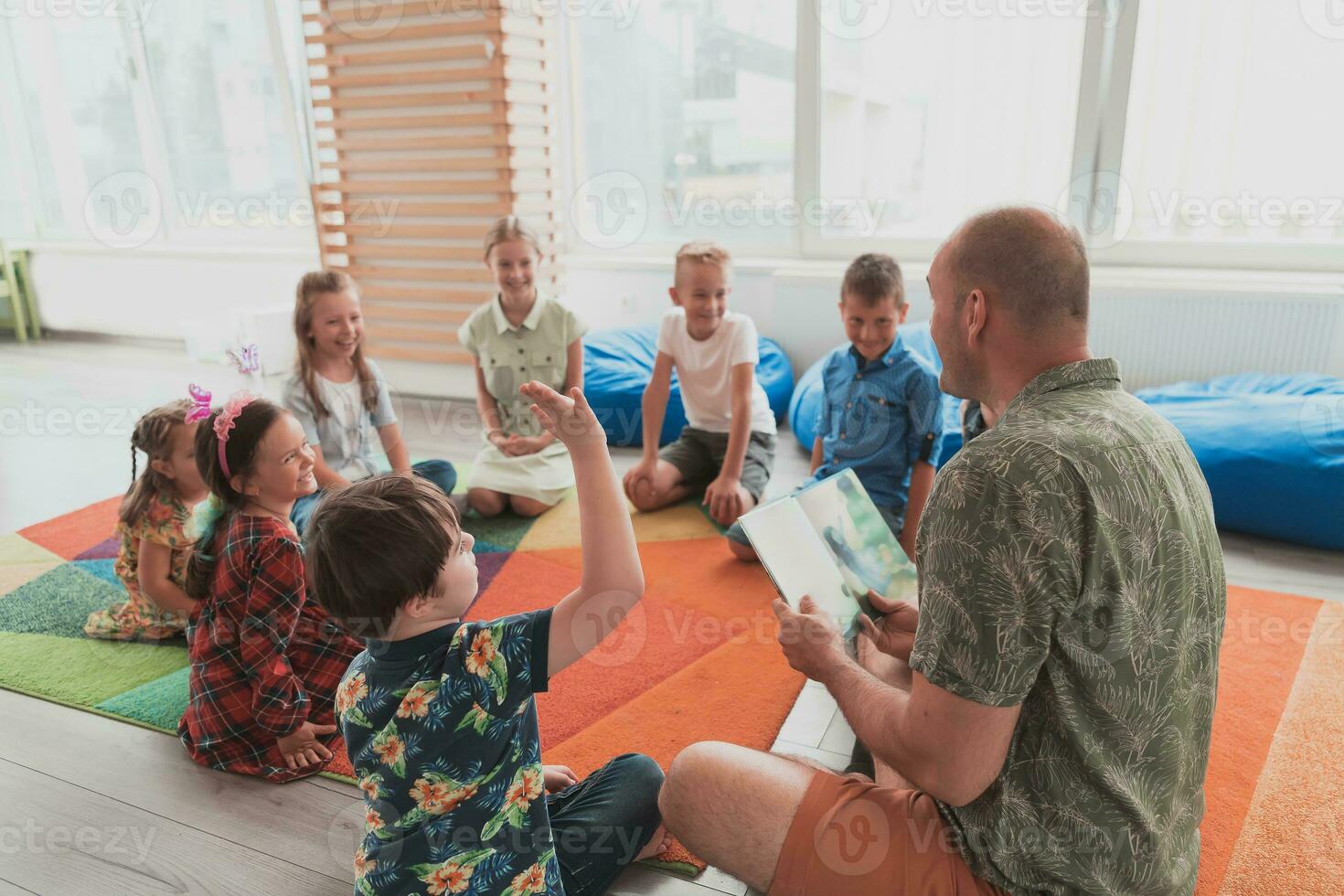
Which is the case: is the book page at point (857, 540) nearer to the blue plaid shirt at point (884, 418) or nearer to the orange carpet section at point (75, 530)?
the blue plaid shirt at point (884, 418)

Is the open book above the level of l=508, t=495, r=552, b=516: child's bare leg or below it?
above

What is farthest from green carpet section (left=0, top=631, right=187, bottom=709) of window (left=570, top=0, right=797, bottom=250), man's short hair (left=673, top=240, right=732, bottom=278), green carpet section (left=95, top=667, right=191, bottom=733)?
window (left=570, top=0, right=797, bottom=250)

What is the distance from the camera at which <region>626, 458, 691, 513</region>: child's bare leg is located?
9.82 feet

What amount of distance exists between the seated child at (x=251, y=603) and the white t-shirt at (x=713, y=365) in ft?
4.64

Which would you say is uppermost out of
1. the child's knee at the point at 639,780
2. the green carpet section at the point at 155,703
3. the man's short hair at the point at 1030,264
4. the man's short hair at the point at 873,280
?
the man's short hair at the point at 1030,264

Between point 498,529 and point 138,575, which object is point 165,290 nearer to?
point 498,529

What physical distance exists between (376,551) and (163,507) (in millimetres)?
1315

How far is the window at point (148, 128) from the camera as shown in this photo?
567 cm

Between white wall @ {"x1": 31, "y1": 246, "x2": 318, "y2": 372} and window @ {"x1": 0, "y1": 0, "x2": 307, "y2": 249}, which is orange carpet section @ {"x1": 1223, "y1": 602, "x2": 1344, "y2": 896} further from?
window @ {"x1": 0, "y1": 0, "x2": 307, "y2": 249}

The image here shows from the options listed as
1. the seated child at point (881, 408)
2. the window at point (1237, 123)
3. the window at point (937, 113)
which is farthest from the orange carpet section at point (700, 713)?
the window at point (1237, 123)

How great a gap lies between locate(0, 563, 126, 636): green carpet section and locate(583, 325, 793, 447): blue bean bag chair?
1770mm

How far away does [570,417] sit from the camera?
106 cm

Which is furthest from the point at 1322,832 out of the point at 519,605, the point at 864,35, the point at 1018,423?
the point at 864,35

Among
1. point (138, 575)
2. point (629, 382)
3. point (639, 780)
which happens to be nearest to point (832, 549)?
point (639, 780)
